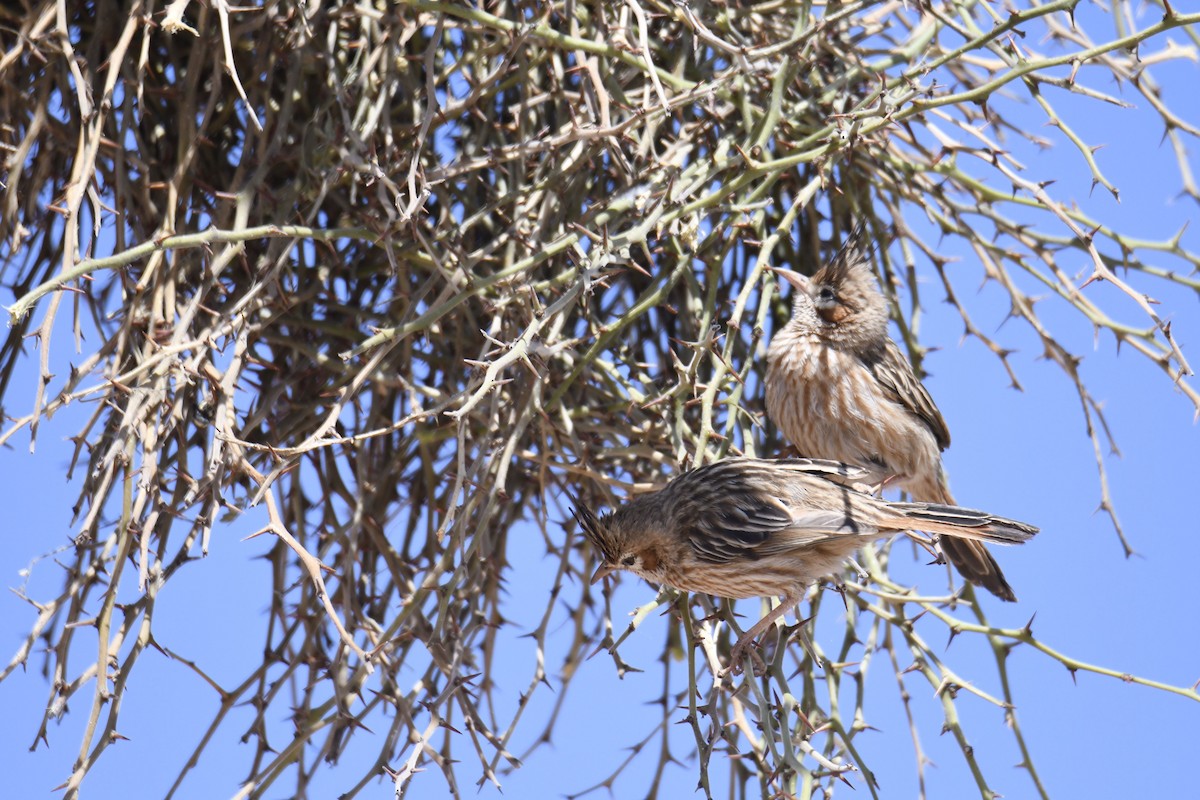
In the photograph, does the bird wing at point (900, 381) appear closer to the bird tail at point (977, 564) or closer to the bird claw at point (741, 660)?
the bird tail at point (977, 564)

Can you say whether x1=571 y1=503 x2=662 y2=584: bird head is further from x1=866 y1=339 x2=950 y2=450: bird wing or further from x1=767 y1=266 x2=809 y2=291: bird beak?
x1=866 y1=339 x2=950 y2=450: bird wing

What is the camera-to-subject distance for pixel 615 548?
6.59ft

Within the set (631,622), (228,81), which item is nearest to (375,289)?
(228,81)

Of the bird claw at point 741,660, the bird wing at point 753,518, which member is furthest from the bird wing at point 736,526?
the bird claw at point 741,660

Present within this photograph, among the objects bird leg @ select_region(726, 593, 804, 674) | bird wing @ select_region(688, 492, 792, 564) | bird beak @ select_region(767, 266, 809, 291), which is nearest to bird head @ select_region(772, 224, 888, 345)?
bird beak @ select_region(767, 266, 809, 291)

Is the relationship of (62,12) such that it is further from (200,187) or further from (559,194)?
(559,194)

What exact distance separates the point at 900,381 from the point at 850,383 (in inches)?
4.4

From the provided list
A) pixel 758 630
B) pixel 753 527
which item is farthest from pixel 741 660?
pixel 753 527

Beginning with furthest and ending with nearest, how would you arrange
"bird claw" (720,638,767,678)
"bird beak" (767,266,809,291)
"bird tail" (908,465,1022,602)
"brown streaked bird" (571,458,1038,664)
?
"bird tail" (908,465,1022,602) → "bird beak" (767,266,809,291) → "brown streaked bird" (571,458,1038,664) → "bird claw" (720,638,767,678)

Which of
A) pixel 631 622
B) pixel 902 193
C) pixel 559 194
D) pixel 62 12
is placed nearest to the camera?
pixel 631 622

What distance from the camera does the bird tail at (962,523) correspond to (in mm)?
1844

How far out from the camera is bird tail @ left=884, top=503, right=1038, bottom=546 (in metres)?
1.84

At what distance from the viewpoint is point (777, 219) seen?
2.39 m

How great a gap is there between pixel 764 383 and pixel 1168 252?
71 centimetres
